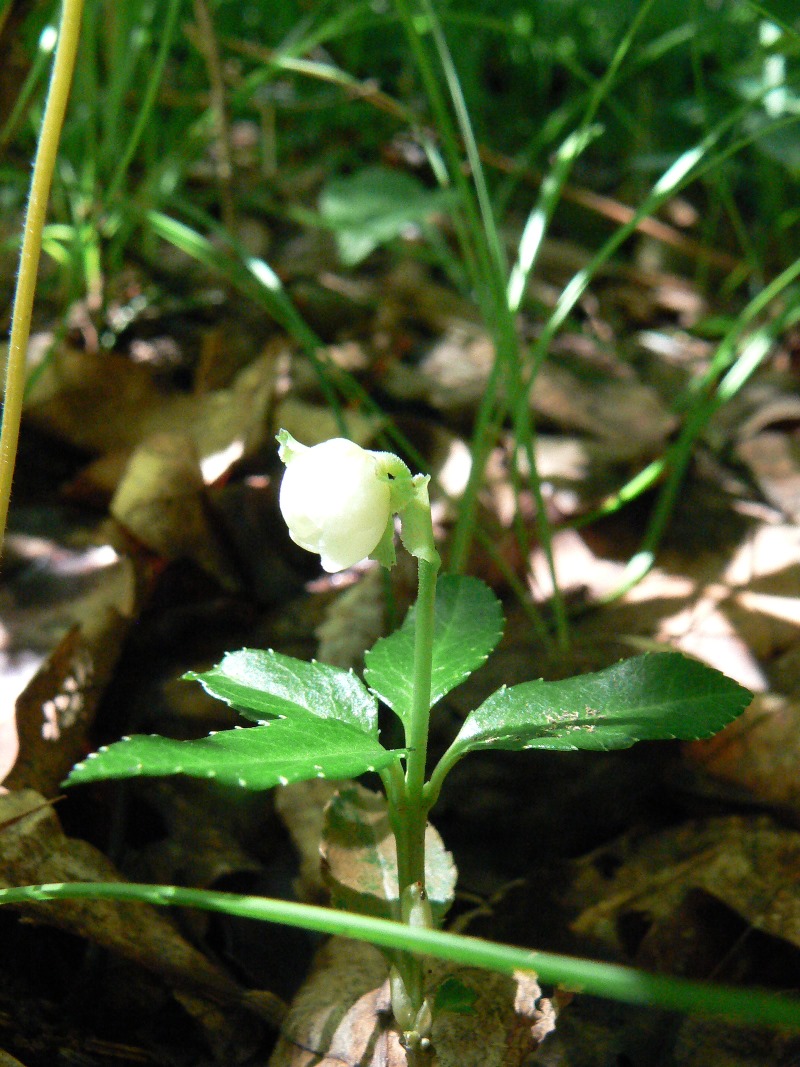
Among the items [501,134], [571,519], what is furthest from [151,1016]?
[501,134]

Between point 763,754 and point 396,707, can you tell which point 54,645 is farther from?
point 763,754

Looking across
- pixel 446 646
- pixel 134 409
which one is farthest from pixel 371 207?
pixel 446 646

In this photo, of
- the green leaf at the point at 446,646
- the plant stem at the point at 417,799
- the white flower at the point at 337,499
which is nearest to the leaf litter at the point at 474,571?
the plant stem at the point at 417,799

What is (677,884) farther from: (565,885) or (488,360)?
(488,360)

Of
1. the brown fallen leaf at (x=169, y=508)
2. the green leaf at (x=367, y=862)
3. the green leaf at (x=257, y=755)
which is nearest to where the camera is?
the green leaf at (x=257, y=755)

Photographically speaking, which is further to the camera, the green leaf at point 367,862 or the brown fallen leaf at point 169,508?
the brown fallen leaf at point 169,508

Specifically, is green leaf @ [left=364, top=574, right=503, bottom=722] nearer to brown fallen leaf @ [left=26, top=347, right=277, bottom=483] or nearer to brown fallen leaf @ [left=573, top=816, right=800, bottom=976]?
brown fallen leaf @ [left=573, top=816, right=800, bottom=976]

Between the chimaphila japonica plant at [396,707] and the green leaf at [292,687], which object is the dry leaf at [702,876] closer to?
the chimaphila japonica plant at [396,707]
